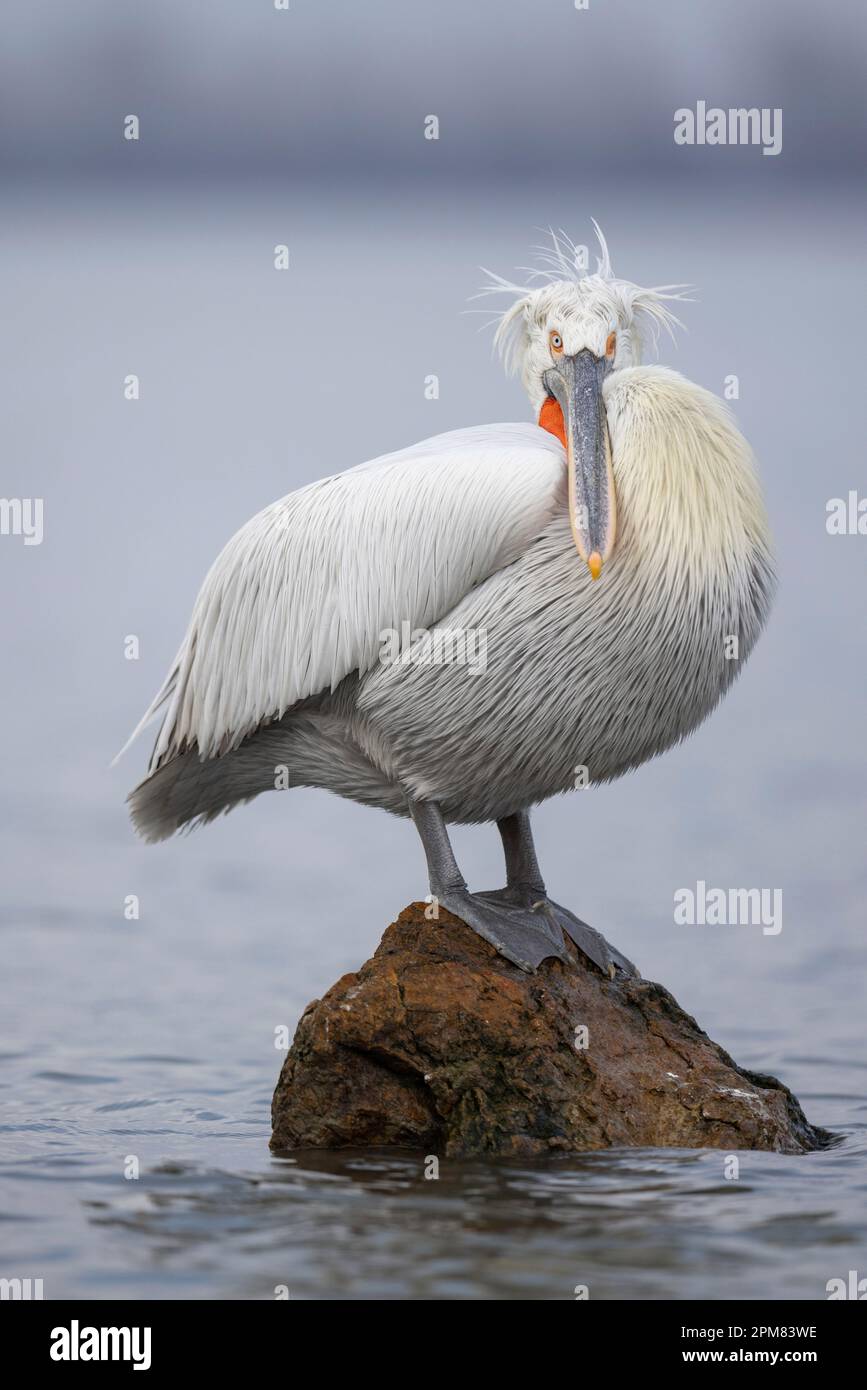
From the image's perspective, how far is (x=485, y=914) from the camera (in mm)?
5758

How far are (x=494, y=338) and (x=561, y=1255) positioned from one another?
2763mm

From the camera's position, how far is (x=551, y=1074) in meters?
5.50

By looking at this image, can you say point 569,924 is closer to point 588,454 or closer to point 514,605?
point 514,605

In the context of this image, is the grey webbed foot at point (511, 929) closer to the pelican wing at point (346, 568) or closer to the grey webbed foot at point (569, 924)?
the grey webbed foot at point (569, 924)

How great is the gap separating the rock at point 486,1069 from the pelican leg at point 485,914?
0.05 meters

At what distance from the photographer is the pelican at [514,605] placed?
18.2 feet

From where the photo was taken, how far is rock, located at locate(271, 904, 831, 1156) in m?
5.49

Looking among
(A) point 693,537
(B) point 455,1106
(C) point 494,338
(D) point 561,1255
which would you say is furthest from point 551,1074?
(C) point 494,338

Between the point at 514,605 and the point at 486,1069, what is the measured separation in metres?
1.27

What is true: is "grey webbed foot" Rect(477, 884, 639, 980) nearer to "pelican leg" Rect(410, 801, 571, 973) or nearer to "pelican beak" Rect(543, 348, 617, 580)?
"pelican leg" Rect(410, 801, 571, 973)

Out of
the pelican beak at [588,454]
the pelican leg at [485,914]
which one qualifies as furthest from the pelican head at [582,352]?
the pelican leg at [485,914]

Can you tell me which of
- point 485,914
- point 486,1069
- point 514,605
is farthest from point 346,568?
point 486,1069
